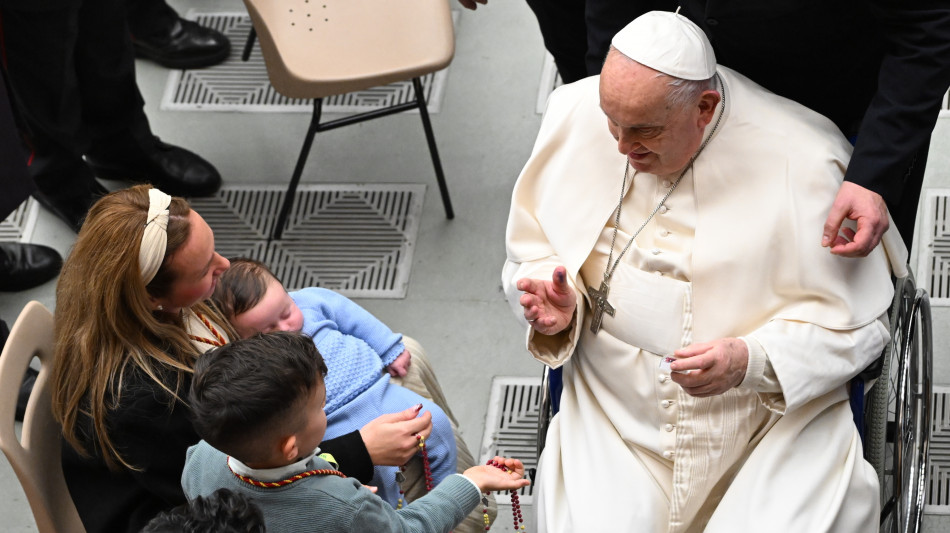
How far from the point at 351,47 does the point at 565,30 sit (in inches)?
34.2

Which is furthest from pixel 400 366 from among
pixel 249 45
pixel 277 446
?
pixel 249 45

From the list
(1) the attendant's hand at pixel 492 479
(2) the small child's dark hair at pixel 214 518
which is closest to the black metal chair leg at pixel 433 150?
(1) the attendant's hand at pixel 492 479

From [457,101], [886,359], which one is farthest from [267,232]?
[886,359]

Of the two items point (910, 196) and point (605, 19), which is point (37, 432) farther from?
point (910, 196)

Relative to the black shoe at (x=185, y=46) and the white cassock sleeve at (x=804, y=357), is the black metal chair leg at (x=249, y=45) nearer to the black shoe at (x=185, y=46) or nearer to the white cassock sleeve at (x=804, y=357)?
the black shoe at (x=185, y=46)

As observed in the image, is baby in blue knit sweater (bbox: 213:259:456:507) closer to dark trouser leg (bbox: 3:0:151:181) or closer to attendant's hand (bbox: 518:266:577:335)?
attendant's hand (bbox: 518:266:577:335)

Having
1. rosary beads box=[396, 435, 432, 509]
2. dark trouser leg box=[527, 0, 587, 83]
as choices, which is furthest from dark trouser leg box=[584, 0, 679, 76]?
rosary beads box=[396, 435, 432, 509]

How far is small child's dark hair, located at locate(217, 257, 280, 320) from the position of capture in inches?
118

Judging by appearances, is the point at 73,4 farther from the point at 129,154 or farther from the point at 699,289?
the point at 699,289

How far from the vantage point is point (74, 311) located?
2.66 m

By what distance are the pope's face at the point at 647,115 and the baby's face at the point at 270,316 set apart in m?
0.94

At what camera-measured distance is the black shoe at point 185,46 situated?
17.8 feet

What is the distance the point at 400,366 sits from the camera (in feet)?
10.4

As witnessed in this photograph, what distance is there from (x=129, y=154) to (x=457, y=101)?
4.65 feet
